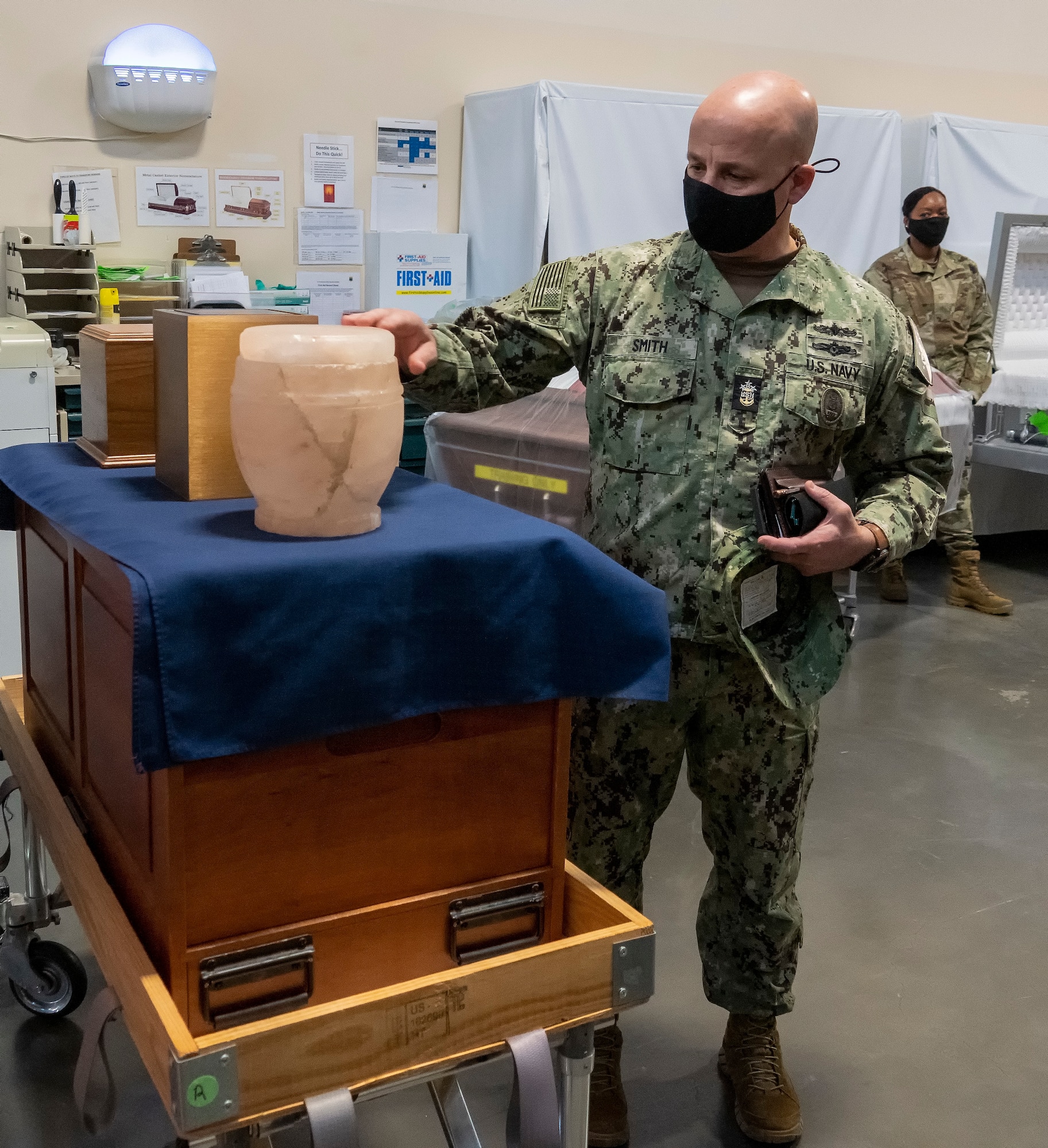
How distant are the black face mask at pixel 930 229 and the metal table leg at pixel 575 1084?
179 inches

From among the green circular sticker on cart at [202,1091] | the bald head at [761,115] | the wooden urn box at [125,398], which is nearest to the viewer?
the green circular sticker on cart at [202,1091]

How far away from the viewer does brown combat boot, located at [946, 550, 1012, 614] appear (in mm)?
4906

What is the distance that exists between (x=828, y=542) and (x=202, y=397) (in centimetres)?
80

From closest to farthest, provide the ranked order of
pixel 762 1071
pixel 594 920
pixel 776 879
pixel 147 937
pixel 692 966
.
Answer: pixel 147 937 < pixel 594 920 < pixel 776 879 < pixel 762 1071 < pixel 692 966

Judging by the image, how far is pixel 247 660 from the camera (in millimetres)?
977

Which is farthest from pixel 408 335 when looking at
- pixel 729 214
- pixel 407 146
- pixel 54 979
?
pixel 407 146

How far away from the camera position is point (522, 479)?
10.3 ft

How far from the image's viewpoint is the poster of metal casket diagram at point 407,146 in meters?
4.67

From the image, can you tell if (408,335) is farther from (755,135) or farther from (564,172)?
(564,172)

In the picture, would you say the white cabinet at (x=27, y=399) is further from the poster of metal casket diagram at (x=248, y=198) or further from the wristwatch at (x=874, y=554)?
the wristwatch at (x=874, y=554)

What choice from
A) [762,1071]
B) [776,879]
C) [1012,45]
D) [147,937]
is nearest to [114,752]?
[147,937]

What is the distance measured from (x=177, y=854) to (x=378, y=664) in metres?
0.23

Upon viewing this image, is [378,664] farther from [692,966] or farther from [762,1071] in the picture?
[692,966]

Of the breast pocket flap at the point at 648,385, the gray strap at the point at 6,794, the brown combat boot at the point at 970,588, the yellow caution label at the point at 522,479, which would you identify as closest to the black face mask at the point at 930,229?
the brown combat boot at the point at 970,588
